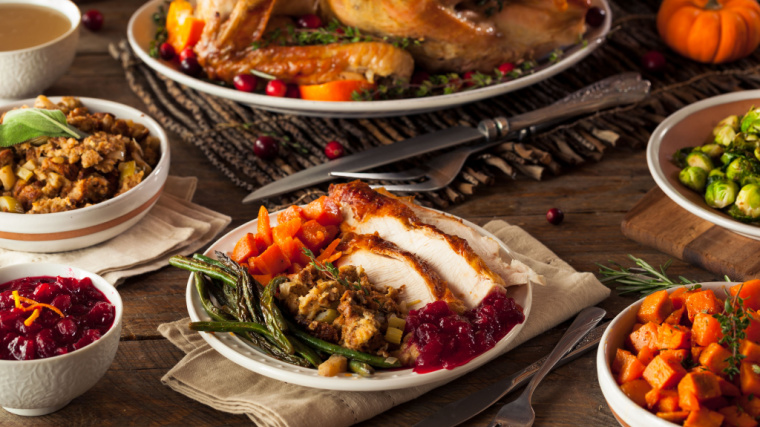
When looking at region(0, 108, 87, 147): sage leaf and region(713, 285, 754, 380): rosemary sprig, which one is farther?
region(0, 108, 87, 147): sage leaf

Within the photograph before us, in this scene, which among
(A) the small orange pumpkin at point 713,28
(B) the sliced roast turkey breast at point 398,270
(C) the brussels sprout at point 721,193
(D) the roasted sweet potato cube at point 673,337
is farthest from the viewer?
(A) the small orange pumpkin at point 713,28

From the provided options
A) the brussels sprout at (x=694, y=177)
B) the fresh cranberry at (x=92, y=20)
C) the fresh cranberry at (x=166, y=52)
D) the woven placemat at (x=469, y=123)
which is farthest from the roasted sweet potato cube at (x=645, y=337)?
the fresh cranberry at (x=92, y=20)

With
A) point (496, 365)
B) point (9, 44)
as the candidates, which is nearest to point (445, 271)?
point (496, 365)

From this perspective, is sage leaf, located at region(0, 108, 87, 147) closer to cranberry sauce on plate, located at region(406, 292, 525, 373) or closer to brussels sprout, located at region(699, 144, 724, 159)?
cranberry sauce on plate, located at region(406, 292, 525, 373)

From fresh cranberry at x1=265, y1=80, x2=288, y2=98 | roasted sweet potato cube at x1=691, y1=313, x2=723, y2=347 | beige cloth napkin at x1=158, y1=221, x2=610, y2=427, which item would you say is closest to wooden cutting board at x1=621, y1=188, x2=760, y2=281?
beige cloth napkin at x1=158, y1=221, x2=610, y2=427

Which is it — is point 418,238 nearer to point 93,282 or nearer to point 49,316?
point 93,282

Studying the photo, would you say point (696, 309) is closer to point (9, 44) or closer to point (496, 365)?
point (496, 365)

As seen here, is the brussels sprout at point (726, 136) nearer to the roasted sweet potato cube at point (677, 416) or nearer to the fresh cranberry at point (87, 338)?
the roasted sweet potato cube at point (677, 416)

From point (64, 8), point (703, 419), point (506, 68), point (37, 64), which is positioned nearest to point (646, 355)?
point (703, 419)
